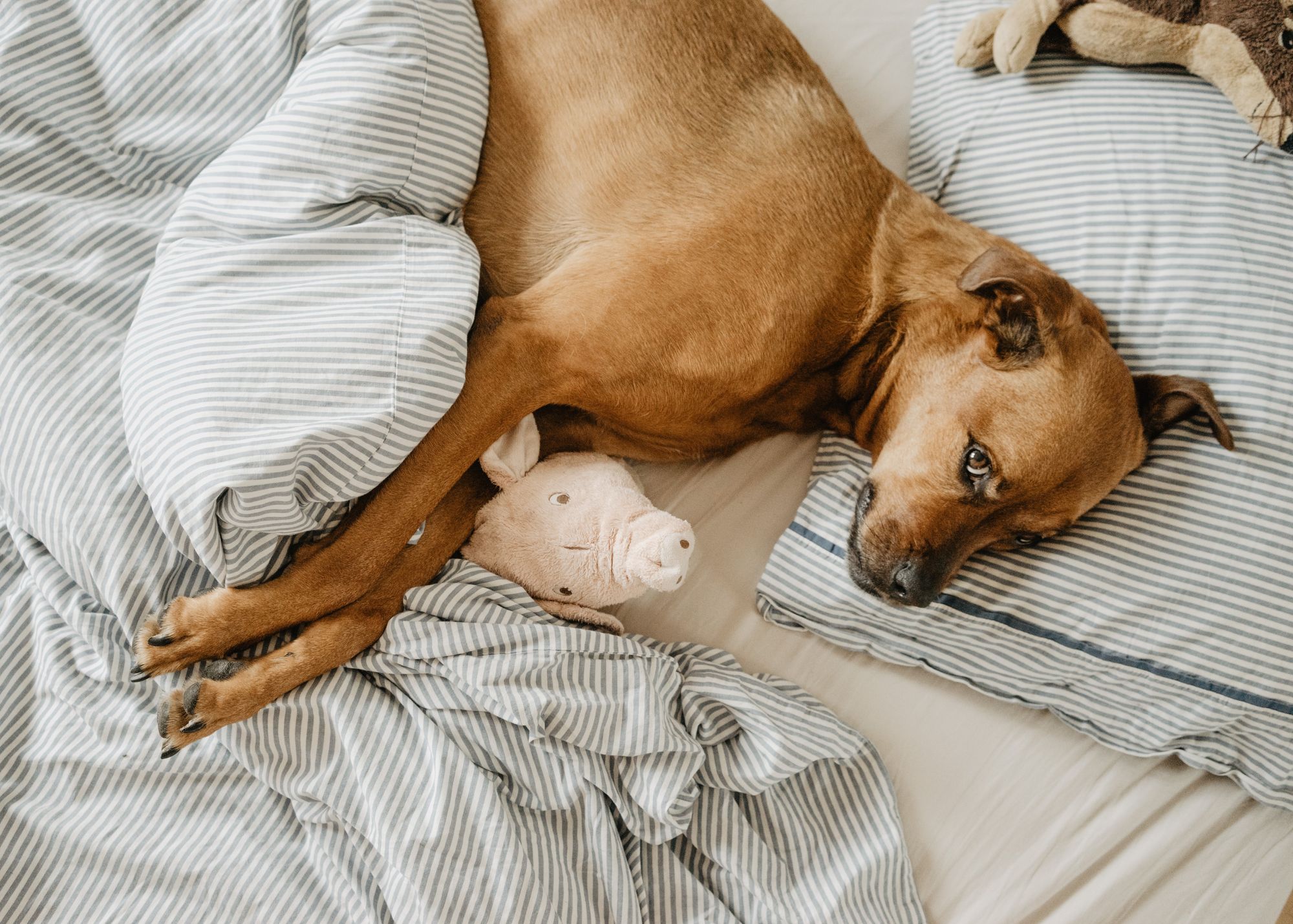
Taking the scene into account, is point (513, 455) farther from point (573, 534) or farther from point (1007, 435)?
point (1007, 435)

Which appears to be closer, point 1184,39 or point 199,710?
point 199,710

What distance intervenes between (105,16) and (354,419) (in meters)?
1.40

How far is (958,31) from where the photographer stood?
264cm

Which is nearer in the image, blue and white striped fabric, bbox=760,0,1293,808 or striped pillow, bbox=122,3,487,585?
striped pillow, bbox=122,3,487,585

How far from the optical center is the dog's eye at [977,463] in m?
2.06

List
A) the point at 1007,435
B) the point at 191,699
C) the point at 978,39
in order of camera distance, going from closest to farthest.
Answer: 1. the point at 191,699
2. the point at 1007,435
3. the point at 978,39

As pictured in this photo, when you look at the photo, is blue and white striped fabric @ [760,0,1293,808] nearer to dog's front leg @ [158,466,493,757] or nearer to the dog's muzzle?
the dog's muzzle

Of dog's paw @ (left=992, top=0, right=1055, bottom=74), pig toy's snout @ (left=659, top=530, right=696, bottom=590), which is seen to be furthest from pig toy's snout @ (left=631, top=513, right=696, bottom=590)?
dog's paw @ (left=992, top=0, right=1055, bottom=74)

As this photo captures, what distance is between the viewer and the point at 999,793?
2232 mm

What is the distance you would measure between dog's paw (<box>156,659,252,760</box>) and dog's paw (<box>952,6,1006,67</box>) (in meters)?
2.53

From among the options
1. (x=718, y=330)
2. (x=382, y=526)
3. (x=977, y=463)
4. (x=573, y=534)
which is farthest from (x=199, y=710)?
(x=977, y=463)

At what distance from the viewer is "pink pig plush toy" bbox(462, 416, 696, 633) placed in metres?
1.98

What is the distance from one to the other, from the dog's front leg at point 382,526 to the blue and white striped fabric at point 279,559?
2.7 inches

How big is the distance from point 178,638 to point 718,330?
1.35m
